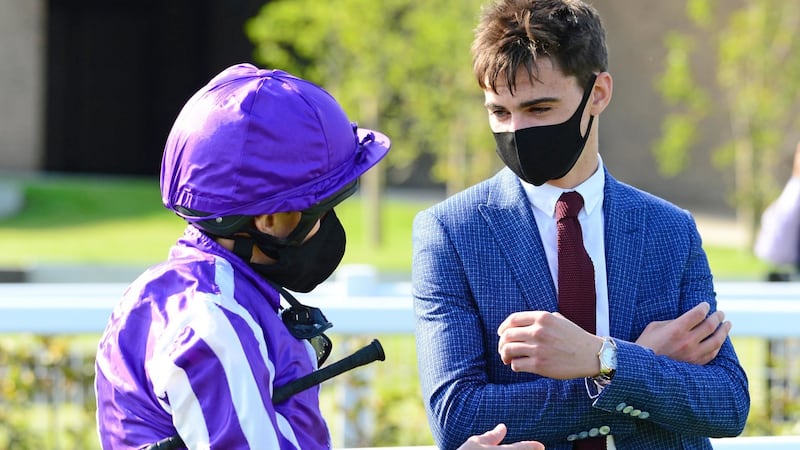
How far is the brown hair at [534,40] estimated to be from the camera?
2412 millimetres

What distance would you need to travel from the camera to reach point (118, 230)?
15.9 m

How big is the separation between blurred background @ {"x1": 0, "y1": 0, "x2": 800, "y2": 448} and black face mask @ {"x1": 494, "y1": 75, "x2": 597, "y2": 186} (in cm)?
171

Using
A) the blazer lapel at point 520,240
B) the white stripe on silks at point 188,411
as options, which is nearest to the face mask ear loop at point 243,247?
the white stripe on silks at point 188,411

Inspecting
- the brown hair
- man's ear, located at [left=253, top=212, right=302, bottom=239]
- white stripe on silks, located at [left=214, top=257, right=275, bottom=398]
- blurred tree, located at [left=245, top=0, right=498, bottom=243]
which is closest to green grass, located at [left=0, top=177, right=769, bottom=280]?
blurred tree, located at [left=245, top=0, right=498, bottom=243]

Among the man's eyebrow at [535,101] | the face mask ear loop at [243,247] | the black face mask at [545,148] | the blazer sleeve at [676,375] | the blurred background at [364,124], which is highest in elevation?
the man's eyebrow at [535,101]

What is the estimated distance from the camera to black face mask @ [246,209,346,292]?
6.26 feet

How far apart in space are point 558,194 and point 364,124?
40.4 ft

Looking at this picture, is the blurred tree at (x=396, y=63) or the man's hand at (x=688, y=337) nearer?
the man's hand at (x=688, y=337)

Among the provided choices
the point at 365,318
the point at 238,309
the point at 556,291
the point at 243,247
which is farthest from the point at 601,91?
the point at 238,309

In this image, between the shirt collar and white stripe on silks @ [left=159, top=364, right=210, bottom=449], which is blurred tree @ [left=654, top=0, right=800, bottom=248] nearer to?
the shirt collar

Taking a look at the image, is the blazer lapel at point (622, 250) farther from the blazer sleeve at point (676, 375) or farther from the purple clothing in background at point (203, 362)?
the purple clothing in background at point (203, 362)

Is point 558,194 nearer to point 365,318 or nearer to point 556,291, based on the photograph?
point 556,291

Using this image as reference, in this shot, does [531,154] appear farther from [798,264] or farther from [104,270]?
[104,270]

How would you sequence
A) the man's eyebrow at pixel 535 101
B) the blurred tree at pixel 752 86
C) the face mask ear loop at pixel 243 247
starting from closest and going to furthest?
the face mask ear loop at pixel 243 247 → the man's eyebrow at pixel 535 101 → the blurred tree at pixel 752 86
